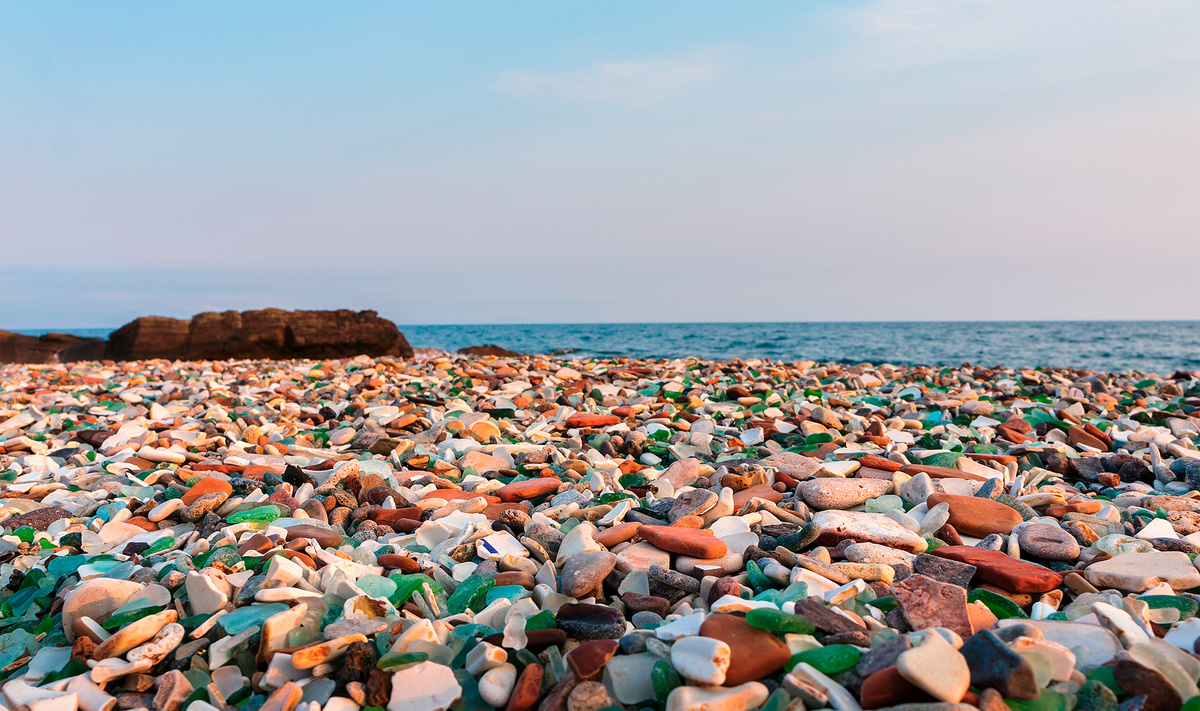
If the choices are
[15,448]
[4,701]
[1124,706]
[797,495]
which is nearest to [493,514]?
[797,495]

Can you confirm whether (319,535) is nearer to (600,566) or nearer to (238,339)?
(600,566)

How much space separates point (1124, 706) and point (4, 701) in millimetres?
2196

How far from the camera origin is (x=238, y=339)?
1549cm

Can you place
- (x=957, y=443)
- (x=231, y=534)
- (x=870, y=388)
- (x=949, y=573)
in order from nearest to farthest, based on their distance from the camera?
(x=949, y=573)
(x=231, y=534)
(x=957, y=443)
(x=870, y=388)

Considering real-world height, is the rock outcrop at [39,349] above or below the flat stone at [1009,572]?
below

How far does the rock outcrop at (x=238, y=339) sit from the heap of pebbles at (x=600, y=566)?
1194 cm

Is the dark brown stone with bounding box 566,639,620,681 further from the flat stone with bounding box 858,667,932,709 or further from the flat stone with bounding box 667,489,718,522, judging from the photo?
the flat stone with bounding box 667,489,718,522

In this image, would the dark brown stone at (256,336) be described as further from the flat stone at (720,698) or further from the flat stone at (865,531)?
the flat stone at (720,698)

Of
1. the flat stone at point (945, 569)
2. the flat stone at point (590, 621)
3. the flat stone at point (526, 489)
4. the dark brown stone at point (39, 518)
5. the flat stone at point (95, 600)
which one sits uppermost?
the flat stone at point (945, 569)

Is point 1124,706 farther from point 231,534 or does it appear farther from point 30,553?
point 30,553

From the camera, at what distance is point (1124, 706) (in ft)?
4.00

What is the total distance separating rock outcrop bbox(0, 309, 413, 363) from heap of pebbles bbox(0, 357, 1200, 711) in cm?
1194

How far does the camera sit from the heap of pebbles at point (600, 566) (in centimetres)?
134

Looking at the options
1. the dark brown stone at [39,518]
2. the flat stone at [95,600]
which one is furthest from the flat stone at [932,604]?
the dark brown stone at [39,518]
